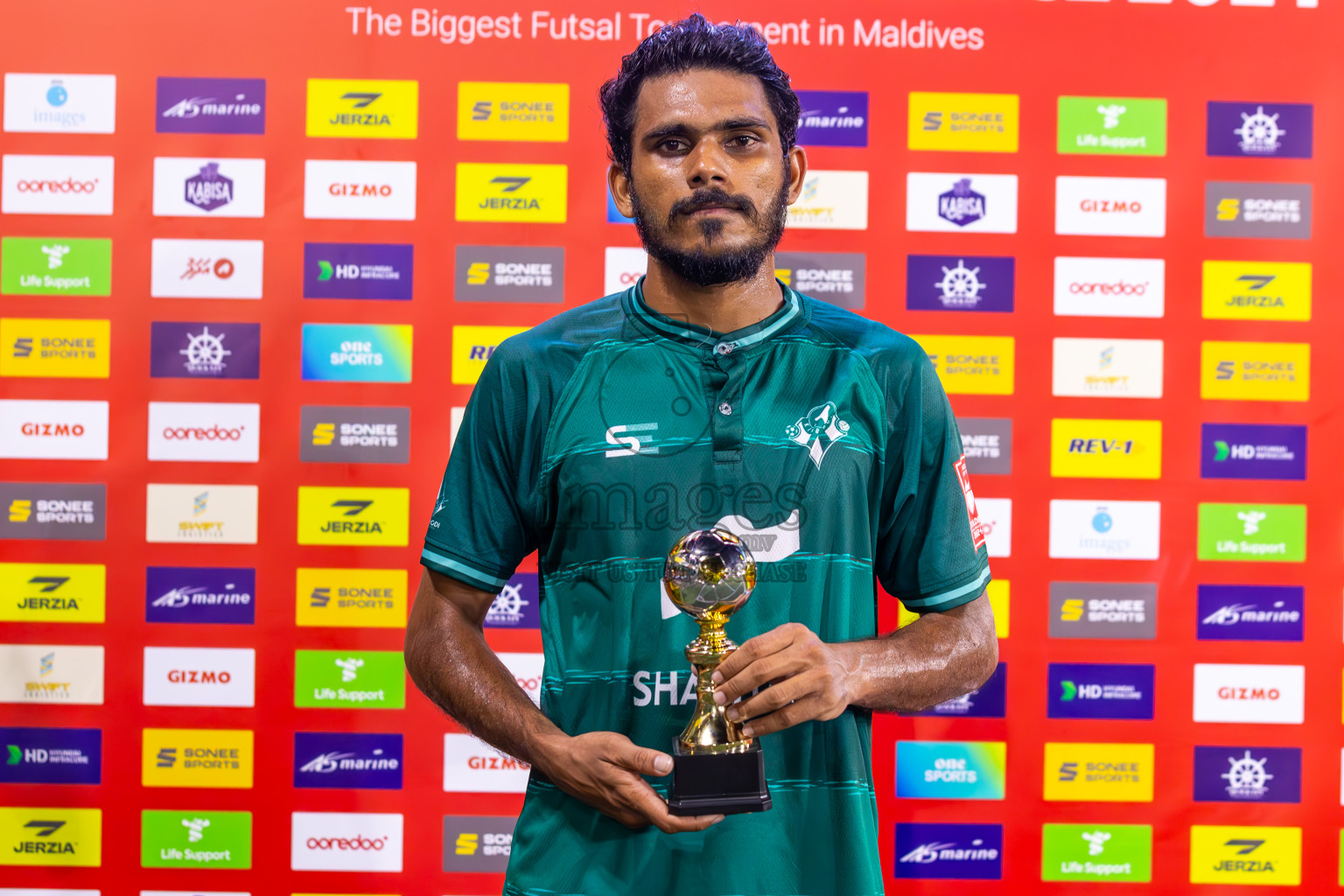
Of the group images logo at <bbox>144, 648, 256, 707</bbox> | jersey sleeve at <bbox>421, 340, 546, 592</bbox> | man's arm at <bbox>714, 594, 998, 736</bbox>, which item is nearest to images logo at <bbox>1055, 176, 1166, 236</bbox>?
man's arm at <bbox>714, 594, 998, 736</bbox>

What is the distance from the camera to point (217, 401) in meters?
2.32

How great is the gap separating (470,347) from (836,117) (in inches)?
42.3

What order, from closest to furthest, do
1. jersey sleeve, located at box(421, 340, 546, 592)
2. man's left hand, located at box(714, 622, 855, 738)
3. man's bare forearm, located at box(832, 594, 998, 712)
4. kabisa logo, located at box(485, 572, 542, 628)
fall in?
1. man's left hand, located at box(714, 622, 855, 738)
2. man's bare forearm, located at box(832, 594, 998, 712)
3. jersey sleeve, located at box(421, 340, 546, 592)
4. kabisa logo, located at box(485, 572, 542, 628)

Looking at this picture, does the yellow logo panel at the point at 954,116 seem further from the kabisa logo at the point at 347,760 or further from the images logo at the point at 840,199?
the kabisa logo at the point at 347,760

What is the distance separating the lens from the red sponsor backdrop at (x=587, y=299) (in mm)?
2318

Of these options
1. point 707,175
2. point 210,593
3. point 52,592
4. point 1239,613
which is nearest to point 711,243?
point 707,175

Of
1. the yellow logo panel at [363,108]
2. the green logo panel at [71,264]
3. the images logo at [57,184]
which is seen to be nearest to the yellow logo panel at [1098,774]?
the yellow logo panel at [363,108]

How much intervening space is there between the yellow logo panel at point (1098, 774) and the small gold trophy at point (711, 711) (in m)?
1.67

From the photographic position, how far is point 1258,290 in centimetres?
233

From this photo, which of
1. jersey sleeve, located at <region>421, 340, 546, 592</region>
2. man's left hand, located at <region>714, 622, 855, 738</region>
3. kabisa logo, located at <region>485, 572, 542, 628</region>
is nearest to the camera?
man's left hand, located at <region>714, 622, 855, 738</region>

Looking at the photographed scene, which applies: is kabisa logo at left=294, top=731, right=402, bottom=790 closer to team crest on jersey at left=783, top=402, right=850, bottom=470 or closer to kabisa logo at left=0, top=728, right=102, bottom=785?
kabisa logo at left=0, top=728, right=102, bottom=785

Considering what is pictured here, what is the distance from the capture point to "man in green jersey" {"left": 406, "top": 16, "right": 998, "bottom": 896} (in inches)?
43.6

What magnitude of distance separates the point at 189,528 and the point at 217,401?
320 mm

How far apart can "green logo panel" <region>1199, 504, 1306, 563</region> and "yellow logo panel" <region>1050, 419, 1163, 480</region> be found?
0.18 meters
